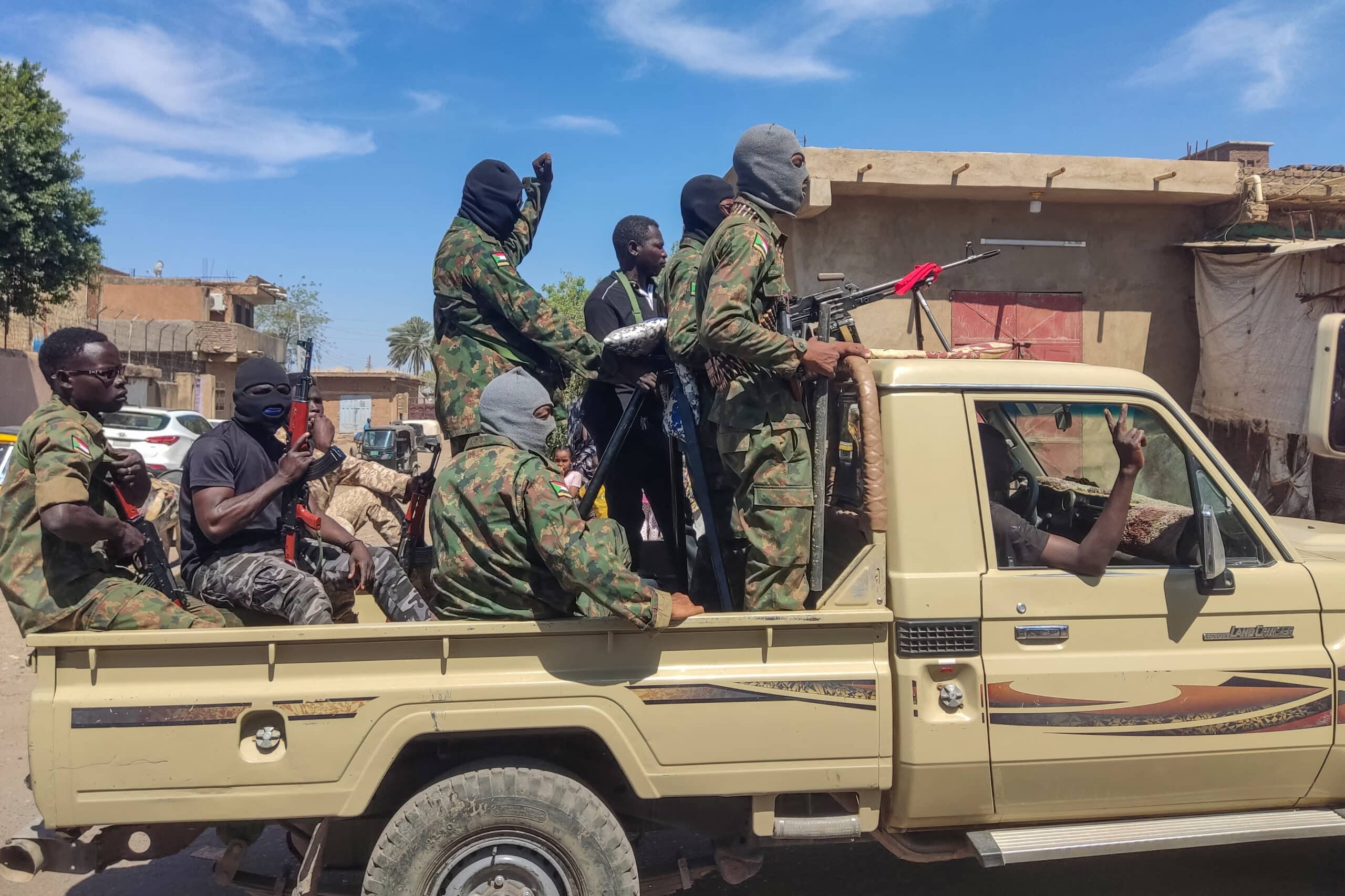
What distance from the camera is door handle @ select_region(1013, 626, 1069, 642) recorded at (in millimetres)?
2928

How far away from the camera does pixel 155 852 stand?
9.43 ft

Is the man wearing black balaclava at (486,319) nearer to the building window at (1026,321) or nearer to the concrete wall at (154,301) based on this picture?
the building window at (1026,321)

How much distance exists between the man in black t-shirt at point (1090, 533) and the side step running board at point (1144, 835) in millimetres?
783

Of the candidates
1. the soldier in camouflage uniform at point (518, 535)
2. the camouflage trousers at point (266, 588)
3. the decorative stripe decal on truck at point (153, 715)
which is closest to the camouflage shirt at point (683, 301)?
the soldier in camouflage uniform at point (518, 535)

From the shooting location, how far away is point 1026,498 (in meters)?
3.73

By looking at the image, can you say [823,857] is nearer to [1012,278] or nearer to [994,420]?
[994,420]

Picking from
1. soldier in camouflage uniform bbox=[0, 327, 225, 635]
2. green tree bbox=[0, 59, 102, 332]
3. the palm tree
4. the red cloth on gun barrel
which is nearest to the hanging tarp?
the red cloth on gun barrel

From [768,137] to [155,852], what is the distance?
3.03m

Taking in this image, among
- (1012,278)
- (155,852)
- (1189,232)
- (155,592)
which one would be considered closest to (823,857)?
(155,852)

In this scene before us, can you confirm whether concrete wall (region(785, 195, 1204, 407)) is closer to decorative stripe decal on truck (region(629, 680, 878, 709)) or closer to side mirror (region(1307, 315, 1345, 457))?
side mirror (region(1307, 315, 1345, 457))

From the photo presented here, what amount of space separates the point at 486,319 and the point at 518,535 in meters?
1.42

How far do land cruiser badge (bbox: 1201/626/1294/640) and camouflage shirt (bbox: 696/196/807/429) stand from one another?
1.45m

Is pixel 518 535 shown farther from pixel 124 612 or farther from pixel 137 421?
pixel 137 421

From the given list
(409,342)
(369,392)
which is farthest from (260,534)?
(409,342)
